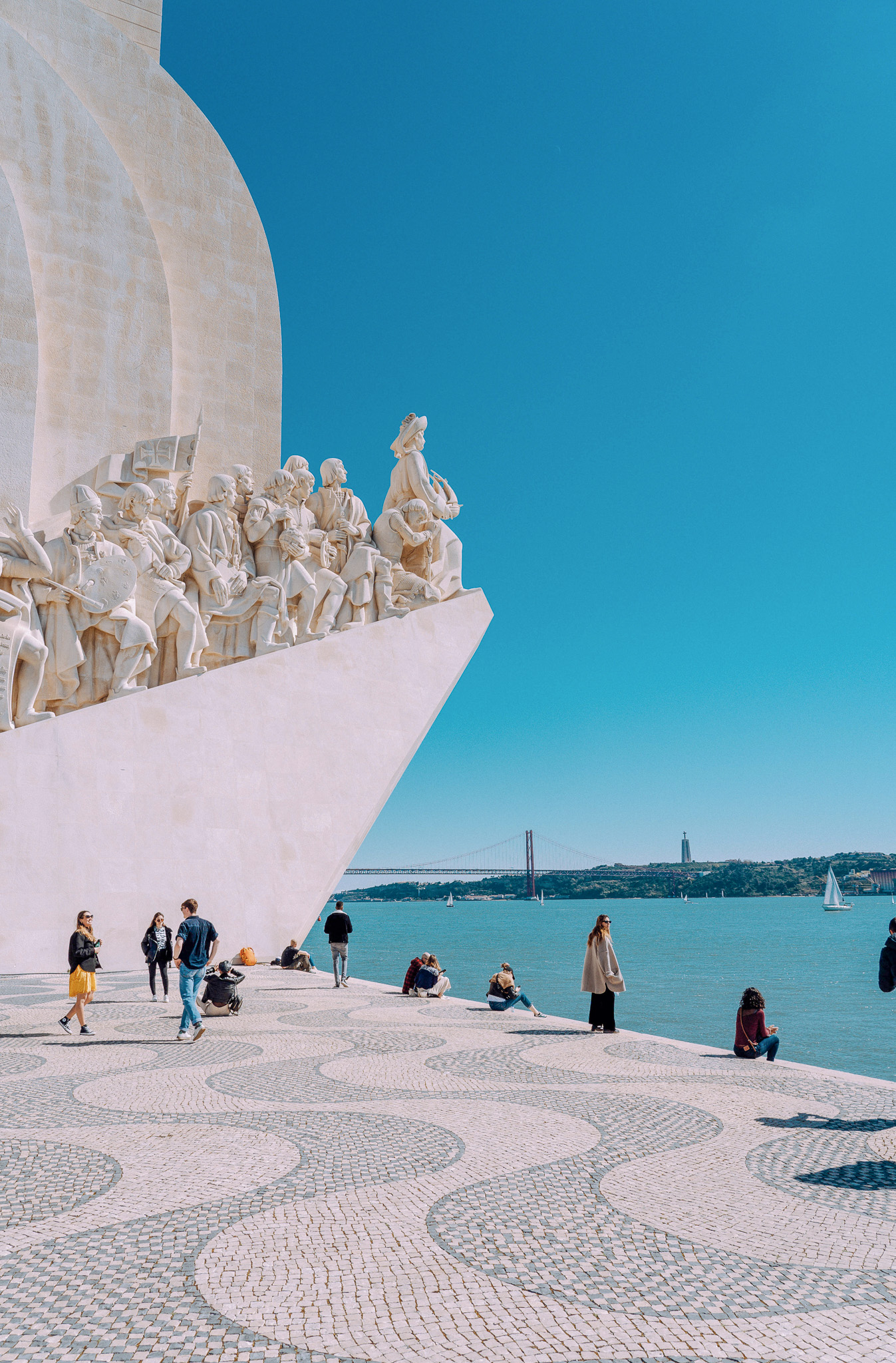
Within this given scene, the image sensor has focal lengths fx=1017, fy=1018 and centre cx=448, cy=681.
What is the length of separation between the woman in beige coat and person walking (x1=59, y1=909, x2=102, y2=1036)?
3.03 metres

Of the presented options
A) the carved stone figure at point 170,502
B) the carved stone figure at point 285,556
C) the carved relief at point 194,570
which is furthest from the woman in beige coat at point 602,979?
the carved stone figure at point 170,502

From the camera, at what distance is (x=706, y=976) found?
822 inches

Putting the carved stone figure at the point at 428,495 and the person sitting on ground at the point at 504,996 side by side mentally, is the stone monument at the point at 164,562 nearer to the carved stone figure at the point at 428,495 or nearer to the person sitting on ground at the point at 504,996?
the carved stone figure at the point at 428,495

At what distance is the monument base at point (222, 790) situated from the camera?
958 centimetres

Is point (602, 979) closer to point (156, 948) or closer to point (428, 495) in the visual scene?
point (156, 948)

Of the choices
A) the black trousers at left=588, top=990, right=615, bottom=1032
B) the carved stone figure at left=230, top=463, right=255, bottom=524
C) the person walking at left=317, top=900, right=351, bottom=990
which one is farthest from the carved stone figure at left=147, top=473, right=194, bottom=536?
the black trousers at left=588, top=990, right=615, bottom=1032

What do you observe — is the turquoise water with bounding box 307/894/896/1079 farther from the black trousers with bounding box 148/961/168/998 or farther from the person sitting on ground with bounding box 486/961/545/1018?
the black trousers with bounding box 148/961/168/998

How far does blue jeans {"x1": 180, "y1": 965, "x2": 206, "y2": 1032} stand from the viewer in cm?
595

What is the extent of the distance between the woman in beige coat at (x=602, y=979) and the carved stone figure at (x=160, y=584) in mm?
5941

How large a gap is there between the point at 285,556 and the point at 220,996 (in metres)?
6.22

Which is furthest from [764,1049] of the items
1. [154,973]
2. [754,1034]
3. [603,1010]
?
[154,973]

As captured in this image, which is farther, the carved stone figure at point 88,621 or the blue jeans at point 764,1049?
the carved stone figure at point 88,621

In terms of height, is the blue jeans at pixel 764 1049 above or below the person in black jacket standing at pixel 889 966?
below

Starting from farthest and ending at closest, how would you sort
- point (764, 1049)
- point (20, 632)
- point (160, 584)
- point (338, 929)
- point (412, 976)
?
Answer: point (160, 584), point (20, 632), point (412, 976), point (338, 929), point (764, 1049)
